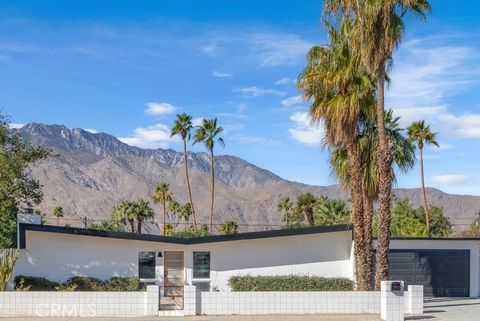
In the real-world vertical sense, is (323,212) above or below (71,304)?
above

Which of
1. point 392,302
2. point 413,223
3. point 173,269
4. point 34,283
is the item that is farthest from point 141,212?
point 392,302

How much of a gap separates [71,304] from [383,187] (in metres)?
10.8

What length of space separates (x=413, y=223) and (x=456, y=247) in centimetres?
2789

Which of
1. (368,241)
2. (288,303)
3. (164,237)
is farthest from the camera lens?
(164,237)

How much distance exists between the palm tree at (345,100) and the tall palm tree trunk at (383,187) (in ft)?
4.15

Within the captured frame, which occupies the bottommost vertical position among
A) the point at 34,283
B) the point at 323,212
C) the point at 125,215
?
the point at 34,283

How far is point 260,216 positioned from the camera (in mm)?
199875

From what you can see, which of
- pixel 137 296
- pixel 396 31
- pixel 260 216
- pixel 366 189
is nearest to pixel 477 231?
pixel 366 189

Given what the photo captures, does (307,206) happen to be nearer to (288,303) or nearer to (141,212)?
(141,212)

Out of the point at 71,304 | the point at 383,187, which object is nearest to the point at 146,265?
the point at 71,304

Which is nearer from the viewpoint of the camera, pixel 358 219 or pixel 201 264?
pixel 358 219

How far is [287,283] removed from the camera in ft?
87.5

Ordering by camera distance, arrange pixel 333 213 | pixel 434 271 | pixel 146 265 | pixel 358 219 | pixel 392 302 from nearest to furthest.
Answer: pixel 392 302 → pixel 358 219 → pixel 146 265 → pixel 434 271 → pixel 333 213

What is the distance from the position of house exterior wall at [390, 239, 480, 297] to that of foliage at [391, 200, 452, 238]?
19558 millimetres
